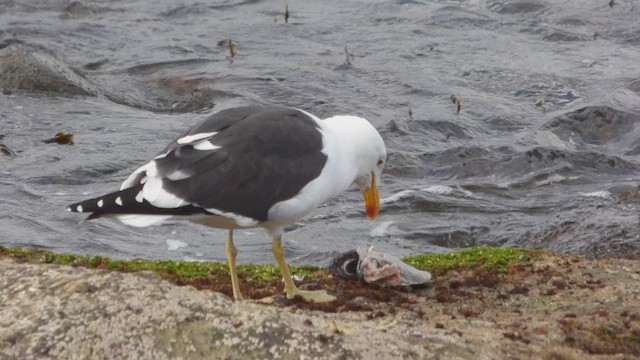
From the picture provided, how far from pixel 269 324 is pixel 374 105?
8.77m

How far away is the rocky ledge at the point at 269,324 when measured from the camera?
14.8ft

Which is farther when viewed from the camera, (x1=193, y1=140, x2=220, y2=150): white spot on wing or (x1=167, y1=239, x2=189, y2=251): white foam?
(x1=167, y1=239, x2=189, y2=251): white foam

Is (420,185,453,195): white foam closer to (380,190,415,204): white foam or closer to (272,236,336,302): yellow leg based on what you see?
(380,190,415,204): white foam

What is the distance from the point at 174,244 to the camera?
9.10 metres

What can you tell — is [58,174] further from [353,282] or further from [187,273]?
[353,282]

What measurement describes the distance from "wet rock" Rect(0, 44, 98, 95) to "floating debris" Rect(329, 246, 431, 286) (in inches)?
297

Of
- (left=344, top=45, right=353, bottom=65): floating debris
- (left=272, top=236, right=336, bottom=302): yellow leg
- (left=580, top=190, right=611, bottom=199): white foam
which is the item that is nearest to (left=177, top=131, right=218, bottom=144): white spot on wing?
(left=272, top=236, right=336, bottom=302): yellow leg

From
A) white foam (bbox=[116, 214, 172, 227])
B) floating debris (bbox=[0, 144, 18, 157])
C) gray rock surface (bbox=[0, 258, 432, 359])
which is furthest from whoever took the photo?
floating debris (bbox=[0, 144, 18, 157])

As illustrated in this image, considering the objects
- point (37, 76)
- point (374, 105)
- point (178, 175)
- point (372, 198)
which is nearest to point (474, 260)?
point (372, 198)

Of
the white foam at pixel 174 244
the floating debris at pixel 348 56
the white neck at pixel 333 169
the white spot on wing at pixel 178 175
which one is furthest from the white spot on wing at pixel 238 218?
the floating debris at pixel 348 56

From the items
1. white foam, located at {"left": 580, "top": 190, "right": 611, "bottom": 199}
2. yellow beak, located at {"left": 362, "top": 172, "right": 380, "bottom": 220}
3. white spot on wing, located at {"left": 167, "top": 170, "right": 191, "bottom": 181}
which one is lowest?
white foam, located at {"left": 580, "top": 190, "right": 611, "bottom": 199}

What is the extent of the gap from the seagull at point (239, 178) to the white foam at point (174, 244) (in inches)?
112

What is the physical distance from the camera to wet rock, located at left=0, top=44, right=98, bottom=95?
1304 centimetres

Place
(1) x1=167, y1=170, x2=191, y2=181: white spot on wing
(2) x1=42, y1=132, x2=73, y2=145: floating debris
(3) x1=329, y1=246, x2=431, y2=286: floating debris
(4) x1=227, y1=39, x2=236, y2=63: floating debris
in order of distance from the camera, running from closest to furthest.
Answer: (1) x1=167, y1=170, x2=191, y2=181: white spot on wing → (3) x1=329, y1=246, x2=431, y2=286: floating debris → (2) x1=42, y1=132, x2=73, y2=145: floating debris → (4) x1=227, y1=39, x2=236, y2=63: floating debris
